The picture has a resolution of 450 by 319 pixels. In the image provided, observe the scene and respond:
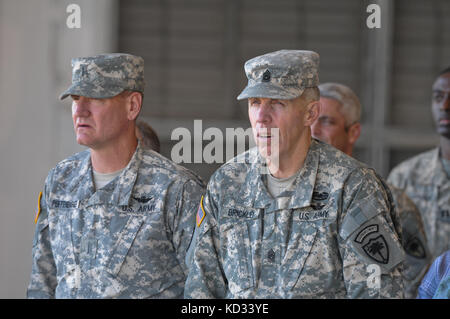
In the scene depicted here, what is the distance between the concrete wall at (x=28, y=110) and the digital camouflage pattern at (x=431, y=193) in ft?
7.94

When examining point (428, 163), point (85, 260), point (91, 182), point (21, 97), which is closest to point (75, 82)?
point (91, 182)

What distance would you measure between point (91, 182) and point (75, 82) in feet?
1.16

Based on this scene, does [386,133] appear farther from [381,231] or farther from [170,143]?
[381,231]

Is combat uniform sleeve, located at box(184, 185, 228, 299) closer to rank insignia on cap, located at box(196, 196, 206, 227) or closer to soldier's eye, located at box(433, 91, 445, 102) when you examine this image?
rank insignia on cap, located at box(196, 196, 206, 227)

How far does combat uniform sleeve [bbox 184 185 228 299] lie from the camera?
2357 millimetres

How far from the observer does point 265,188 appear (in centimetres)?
240

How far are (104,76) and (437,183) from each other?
2.00 meters

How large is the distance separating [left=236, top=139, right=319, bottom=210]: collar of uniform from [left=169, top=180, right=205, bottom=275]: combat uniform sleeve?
0.70 ft

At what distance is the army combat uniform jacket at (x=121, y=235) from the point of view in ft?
8.29

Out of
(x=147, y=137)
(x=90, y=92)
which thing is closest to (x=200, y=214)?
(x=90, y=92)

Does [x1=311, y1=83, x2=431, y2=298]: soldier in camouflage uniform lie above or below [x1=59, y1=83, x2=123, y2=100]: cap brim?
below

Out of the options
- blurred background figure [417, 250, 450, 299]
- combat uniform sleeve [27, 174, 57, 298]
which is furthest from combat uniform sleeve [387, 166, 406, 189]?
combat uniform sleeve [27, 174, 57, 298]

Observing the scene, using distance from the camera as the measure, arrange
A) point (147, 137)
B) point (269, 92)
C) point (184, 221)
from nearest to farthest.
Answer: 1. point (269, 92)
2. point (184, 221)
3. point (147, 137)

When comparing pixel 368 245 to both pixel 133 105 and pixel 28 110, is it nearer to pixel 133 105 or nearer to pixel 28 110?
pixel 133 105
